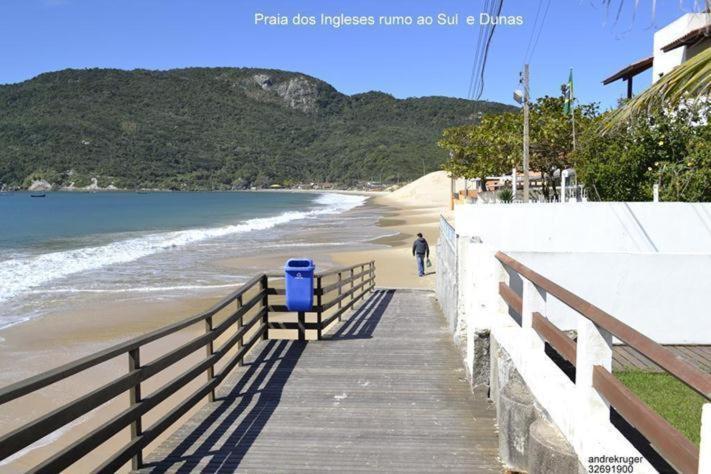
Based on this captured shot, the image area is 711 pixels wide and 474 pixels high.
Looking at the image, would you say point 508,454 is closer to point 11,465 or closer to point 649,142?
point 11,465

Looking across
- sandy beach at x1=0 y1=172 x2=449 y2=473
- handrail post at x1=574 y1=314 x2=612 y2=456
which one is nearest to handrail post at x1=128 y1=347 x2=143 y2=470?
handrail post at x1=574 y1=314 x2=612 y2=456

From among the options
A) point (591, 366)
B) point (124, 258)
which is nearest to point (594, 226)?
point (591, 366)

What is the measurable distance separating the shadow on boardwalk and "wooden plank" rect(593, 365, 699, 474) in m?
2.85

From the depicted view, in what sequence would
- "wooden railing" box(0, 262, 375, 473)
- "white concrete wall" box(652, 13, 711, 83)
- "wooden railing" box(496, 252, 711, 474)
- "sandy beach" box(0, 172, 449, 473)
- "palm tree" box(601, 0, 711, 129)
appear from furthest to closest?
"white concrete wall" box(652, 13, 711, 83) → "sandy beach" box(0, 172, 449, 473) → "wooden railing" box(0, 262, 375, 473) → "palm tree" box(601, 0, 711, 129) → "wooden railing" box(496, 252, 711, 474)

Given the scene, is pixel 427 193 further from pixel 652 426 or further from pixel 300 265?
pixel 652 426

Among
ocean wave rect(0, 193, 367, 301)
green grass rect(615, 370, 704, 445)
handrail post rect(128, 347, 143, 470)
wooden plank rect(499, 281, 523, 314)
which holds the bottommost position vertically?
ocean wave rect(0, 193, 367, 301)

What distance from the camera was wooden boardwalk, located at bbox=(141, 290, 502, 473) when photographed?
4875mm

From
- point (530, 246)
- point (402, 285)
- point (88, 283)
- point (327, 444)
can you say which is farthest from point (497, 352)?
point (88, 283)

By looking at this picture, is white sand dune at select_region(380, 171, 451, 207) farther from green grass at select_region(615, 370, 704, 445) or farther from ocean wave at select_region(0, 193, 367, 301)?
green grass at select_region(615, 370, 704, 445)

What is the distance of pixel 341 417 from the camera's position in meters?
5.87

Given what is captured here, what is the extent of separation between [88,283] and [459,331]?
18606 millimetres

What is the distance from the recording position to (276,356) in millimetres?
8078

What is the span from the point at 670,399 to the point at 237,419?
4238 mm

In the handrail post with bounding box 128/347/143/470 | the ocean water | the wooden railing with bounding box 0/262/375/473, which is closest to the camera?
the wooden railing with bounding box 0/262/375/473
